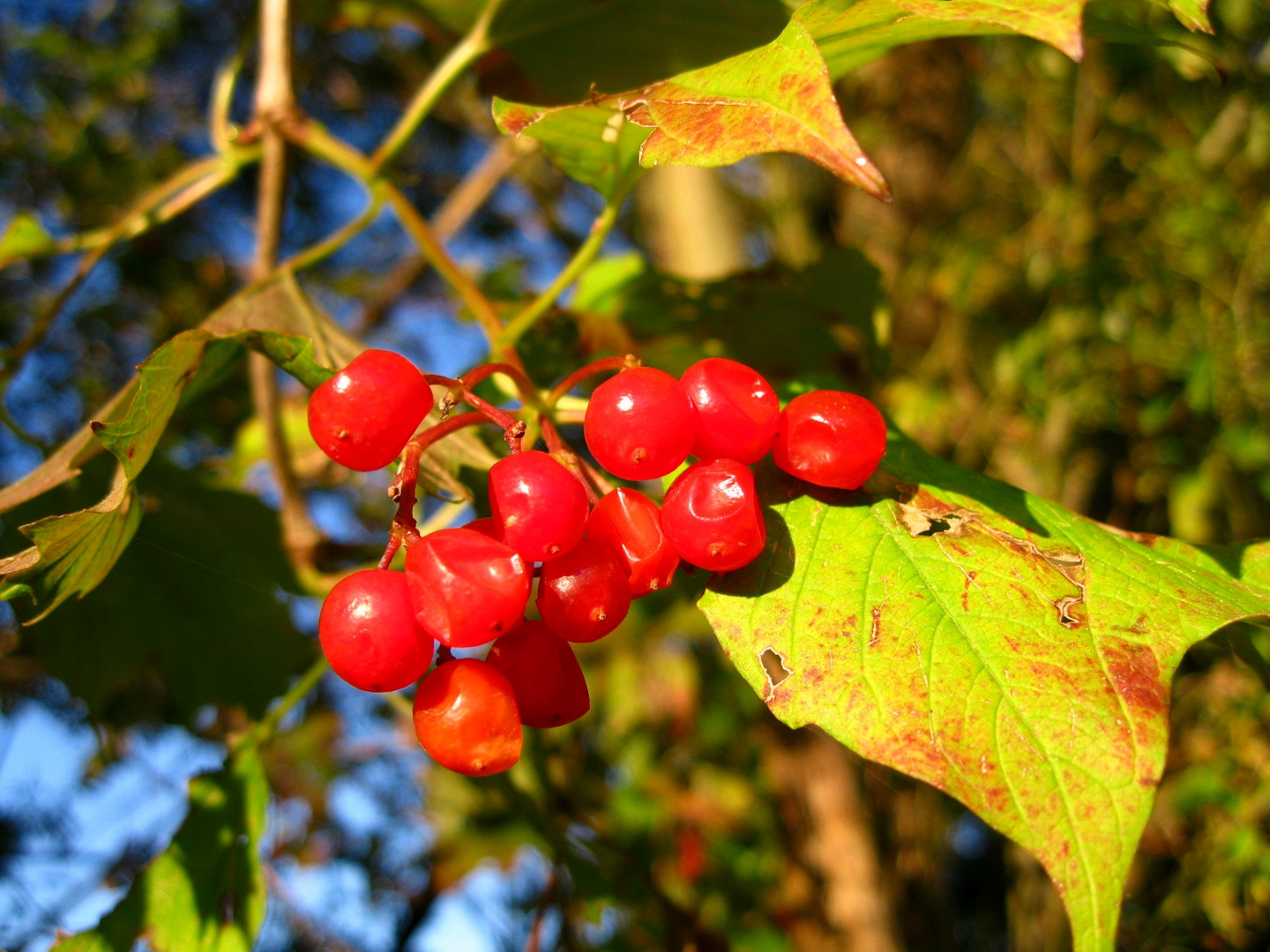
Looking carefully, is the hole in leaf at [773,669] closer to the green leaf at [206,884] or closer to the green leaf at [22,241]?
the green leaf at [206,884]

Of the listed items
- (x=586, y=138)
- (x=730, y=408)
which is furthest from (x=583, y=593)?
(x=586, y=138)

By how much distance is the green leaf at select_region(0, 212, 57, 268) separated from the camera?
1.11 m

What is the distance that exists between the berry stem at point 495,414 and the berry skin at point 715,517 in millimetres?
107

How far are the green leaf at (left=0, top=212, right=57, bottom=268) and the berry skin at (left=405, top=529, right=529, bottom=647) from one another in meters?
0.89

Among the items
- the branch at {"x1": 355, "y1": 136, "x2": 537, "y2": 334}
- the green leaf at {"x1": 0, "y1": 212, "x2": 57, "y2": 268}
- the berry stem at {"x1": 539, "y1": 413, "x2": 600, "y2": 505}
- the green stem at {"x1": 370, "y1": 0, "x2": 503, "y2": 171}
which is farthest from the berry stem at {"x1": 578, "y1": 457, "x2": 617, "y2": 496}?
the branch at {"x1": 355, "y1": 136, "x2": 537, "y2": 334}

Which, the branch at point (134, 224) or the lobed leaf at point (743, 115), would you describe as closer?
the lobed leaf at point (743, 115)

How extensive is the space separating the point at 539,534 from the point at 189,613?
77 cm

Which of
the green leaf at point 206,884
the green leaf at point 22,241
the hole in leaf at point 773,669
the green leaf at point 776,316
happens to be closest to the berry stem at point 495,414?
the hole in leaf at point 773,669

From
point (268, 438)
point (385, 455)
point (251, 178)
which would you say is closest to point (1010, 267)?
point (268, 438)

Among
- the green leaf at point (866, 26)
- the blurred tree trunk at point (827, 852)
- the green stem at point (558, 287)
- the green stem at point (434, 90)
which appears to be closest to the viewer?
the green leaf at point (866, 26)

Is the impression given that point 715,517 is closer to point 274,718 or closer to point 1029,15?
point 1029,15

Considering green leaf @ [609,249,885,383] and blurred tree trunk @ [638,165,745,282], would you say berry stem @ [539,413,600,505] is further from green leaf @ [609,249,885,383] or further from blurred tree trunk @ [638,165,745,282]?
blurred tree trunk @ [638,165,745,282]

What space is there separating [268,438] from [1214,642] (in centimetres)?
101

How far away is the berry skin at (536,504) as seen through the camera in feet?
1.79
